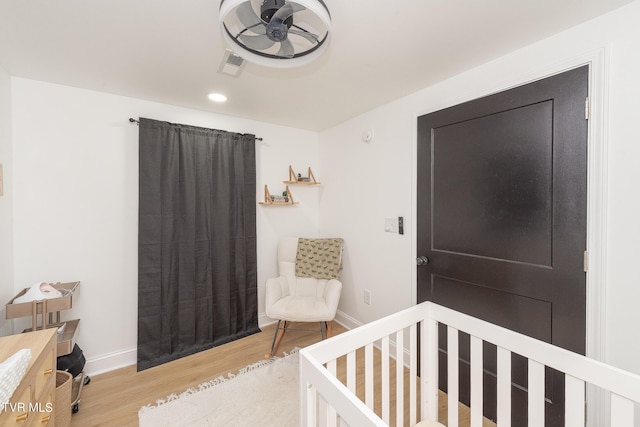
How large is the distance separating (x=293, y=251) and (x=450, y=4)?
2315 mm

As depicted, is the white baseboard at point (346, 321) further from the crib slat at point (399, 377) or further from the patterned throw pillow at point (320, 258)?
the crib slat at point (399, 377)

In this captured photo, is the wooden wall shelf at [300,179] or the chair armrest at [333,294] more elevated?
the wooden wall shelf at [300,179]

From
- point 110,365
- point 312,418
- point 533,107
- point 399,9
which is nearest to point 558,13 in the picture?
point 533,107

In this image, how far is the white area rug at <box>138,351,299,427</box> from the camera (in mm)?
1677

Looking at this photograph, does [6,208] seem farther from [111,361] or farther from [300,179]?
[300,179]

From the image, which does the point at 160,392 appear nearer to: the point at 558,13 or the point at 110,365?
the point at 110,365

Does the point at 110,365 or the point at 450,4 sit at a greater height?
the point at 450,4

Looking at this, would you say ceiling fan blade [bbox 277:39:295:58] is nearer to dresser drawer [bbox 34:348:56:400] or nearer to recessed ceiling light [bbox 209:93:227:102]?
recessed ceiling light [bbox 209:93:227:102]

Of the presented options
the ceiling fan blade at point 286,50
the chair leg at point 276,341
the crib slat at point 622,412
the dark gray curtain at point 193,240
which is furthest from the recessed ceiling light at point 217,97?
the crib slat at point 622,412

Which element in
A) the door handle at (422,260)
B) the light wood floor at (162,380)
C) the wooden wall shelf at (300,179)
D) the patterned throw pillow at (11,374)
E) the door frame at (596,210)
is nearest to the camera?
the patterned throw pillow at (11,374)

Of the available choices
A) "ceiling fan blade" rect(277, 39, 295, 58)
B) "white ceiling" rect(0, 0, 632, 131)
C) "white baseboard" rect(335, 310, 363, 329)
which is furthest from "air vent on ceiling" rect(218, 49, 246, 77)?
"white baseboard" rect(335, 310, 363, 329)

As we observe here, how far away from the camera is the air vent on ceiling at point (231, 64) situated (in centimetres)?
162

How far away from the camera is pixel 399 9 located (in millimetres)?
1228

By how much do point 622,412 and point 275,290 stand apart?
2.21m
